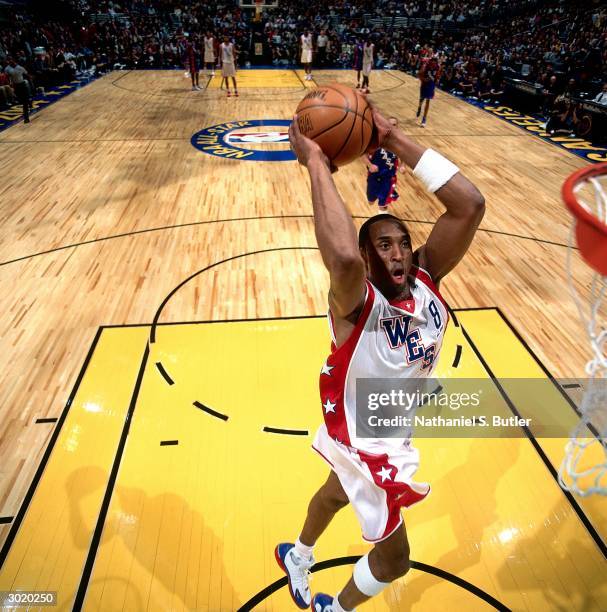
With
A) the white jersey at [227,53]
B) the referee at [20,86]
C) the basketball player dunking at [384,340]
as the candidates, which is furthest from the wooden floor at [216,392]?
the white jersey at [227,53]

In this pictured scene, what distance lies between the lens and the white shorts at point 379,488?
176 cm

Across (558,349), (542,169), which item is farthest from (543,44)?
(558,349)

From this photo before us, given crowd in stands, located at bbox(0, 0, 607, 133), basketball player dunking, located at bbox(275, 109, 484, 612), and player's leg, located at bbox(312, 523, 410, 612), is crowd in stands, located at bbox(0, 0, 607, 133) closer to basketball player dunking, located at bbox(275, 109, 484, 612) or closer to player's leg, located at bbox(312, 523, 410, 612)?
basketball player dunking, located at bbox(275, 109, 484, 612)

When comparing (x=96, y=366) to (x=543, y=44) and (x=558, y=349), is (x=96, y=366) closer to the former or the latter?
(x=558, y=349)

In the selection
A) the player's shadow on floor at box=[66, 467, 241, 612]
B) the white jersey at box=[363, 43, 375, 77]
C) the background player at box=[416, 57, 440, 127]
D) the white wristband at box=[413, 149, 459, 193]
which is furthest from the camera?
the white jersey at box=[363, 43, 375, 77]

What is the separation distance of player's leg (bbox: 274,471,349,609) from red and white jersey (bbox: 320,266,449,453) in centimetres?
30

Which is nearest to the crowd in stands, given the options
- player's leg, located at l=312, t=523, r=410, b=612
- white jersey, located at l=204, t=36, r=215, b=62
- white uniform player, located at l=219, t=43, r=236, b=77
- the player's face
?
white jersey, located at l=204, t=36, r=215, b=62

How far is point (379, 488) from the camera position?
1770mm

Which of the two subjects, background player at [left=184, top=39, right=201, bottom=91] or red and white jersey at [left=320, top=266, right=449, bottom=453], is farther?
background player at [left=184, top=39, right=201, bottom=91]

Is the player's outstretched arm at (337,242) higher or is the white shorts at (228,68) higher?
the player's outstretched arm at (337,242)

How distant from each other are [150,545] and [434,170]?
2388mm

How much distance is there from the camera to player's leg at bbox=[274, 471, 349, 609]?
2.03 metres

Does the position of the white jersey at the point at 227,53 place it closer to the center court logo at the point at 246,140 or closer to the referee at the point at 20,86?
the center court logo at the point at 246,140

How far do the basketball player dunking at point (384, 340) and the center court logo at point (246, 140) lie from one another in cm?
705
